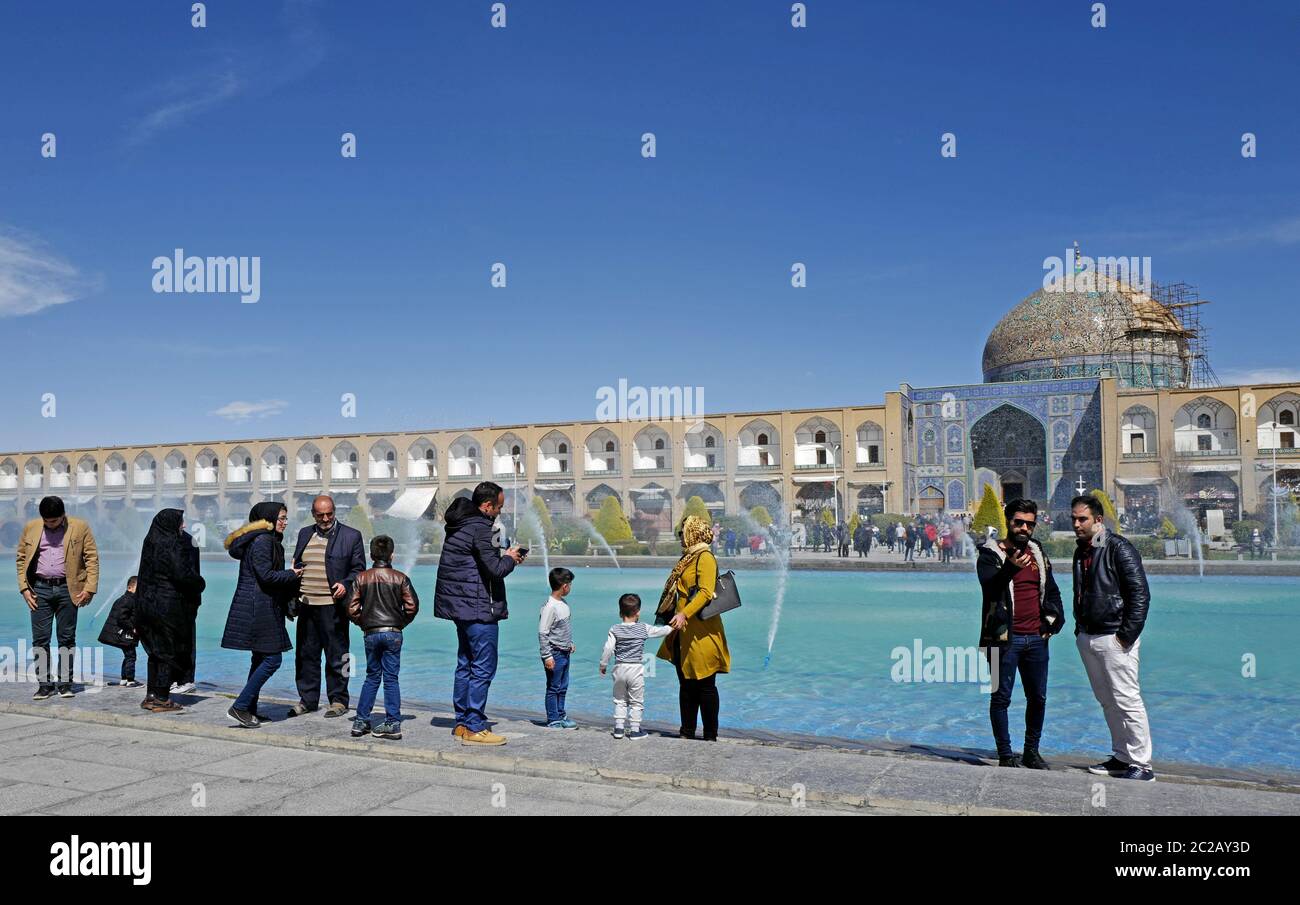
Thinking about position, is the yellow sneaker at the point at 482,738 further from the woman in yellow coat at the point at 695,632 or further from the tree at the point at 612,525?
the tree at the point at 612,525

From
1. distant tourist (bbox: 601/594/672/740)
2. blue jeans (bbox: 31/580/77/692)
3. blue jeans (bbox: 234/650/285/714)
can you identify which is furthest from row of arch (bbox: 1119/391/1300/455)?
blue jeans (bbox: 31/580/77/692)

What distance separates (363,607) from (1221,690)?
21.2ft

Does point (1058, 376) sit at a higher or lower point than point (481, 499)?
higher

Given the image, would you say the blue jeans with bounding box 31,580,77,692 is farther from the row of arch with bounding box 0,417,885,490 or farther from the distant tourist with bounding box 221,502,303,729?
the row of arch with bounding box 0,417,885,490

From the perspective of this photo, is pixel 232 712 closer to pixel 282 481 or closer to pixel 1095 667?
pixel 1095 667

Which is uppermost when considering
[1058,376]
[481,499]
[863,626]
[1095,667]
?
[1058,376]

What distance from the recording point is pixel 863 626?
38.6 feet

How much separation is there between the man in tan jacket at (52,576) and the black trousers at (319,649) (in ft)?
4.66

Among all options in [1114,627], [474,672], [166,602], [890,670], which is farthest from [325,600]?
[890,670]

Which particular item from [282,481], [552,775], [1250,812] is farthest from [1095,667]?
[282,481]

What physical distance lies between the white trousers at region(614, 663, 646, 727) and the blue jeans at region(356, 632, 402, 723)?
3.50 ft

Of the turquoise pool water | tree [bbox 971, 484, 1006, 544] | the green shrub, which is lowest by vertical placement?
the turquoise pool water

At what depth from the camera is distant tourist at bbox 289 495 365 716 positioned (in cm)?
537

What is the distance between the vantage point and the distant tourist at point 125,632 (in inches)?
257
